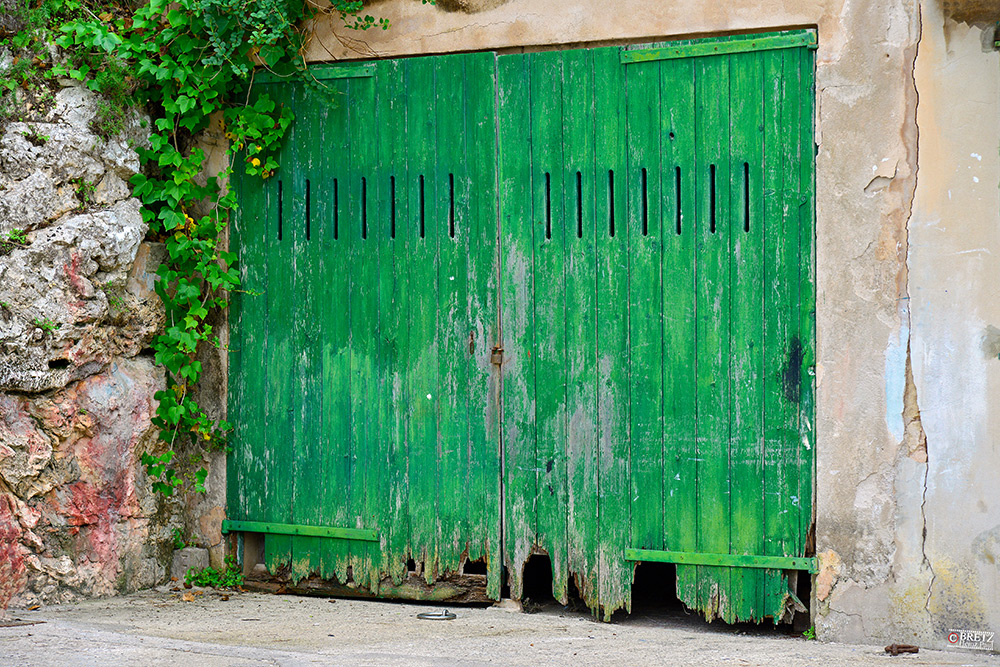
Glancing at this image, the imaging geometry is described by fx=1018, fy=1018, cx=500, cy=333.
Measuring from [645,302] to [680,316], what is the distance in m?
0.15

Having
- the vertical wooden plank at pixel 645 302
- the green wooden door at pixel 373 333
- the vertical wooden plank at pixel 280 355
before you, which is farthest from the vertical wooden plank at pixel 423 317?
the vertical wooden plank at pixel 645 302

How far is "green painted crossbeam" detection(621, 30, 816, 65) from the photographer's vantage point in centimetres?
391

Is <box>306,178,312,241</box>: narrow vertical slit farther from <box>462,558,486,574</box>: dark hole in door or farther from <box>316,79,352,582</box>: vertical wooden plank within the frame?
<box>462,558,486,574</box>: dark hole in door

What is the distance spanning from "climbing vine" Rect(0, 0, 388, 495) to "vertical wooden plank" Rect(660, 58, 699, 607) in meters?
1.34

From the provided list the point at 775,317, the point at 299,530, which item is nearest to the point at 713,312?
the point at 775,317

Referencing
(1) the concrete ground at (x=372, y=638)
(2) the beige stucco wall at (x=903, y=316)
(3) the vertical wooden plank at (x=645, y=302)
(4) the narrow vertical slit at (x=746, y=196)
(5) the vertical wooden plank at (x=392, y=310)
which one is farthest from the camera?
(5) the vertical wooden plank at (x=392, y=310)

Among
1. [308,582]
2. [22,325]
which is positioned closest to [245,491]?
[308,582]

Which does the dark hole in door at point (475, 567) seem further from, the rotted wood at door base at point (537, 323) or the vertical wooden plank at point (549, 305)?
the vertical wooden plank at point (549, 305)

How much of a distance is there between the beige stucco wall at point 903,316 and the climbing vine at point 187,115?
1951 millimetres

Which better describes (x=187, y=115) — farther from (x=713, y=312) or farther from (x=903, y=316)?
(x=903, y=316)

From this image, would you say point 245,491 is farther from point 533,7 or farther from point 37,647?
point 533,7

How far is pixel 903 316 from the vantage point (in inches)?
150

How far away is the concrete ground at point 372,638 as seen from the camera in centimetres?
362

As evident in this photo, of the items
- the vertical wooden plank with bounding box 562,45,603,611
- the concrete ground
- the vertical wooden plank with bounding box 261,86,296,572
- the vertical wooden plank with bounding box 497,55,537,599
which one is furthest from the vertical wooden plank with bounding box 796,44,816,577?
the vertical wooden plank with bounding box 261,86,296,572
